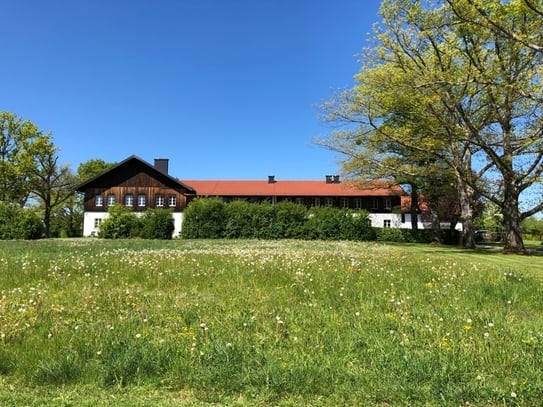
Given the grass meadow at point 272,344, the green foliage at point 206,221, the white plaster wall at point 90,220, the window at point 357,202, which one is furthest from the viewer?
the window at point 357,202

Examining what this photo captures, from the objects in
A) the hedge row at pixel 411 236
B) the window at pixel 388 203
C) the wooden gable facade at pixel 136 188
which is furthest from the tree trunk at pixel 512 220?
the wooden gable facade at pixel 136 188

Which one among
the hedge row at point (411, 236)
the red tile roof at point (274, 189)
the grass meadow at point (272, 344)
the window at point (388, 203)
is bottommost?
the grass meadow at point (272, 344)

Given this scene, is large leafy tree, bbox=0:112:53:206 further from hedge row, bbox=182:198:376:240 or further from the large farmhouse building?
hedge row, bbox=182:198:376:240

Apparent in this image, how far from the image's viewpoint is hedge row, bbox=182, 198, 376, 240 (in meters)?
45.8

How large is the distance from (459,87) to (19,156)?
58281mm

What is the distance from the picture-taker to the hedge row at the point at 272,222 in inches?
1802

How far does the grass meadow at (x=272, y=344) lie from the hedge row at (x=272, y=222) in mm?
36285

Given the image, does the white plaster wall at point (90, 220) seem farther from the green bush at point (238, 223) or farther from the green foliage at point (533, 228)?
the green foliage at point (533, 228)

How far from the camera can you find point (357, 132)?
41.2 meters

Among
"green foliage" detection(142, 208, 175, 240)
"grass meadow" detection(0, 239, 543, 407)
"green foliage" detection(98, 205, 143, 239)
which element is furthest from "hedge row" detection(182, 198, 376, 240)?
"grass meadow" detection(0, 239, 543, 407)

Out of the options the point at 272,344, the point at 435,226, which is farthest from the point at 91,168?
the point at 272,344

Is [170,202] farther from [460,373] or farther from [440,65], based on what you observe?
[460,373]

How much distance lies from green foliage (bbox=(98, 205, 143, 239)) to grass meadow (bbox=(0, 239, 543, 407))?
38980 mm

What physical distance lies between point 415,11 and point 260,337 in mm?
25824
